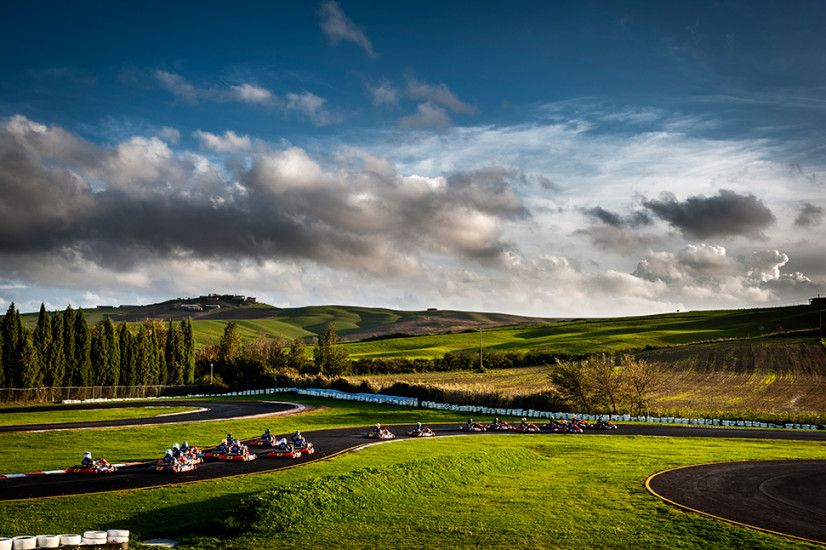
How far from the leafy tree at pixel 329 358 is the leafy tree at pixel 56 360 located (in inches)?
1440

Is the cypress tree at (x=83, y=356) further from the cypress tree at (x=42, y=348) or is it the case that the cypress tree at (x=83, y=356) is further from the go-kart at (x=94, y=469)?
the go-kart at (x=94, y=469)

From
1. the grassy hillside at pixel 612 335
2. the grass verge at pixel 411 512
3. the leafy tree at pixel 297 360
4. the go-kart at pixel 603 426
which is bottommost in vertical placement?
the go-kart at pixel 603 426

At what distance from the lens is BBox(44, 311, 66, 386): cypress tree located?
249 feet

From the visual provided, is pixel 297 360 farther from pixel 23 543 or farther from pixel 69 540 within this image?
pixel 23 543

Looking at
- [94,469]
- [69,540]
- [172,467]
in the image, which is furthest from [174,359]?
[69,540]

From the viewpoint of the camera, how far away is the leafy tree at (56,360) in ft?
249

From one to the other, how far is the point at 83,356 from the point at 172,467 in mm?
60502

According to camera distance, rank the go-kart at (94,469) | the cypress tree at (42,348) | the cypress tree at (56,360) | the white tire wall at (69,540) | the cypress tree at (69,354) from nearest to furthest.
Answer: the white tire wall at (69,540) → the go-kart at (94,469) → the cypress tree at (42,348) → the cypress tree at (56,360) → the cypress tree at (69,354)

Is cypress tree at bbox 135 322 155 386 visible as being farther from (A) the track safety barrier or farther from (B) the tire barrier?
(B) the tire barrier

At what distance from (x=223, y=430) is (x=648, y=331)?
121758mm

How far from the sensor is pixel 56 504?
20703mm

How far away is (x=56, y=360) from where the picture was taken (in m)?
76.0

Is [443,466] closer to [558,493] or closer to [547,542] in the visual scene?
[558,493]

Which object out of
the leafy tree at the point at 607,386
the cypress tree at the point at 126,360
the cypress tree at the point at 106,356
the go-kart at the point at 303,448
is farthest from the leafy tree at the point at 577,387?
the cypress tree at the point at 126,360
